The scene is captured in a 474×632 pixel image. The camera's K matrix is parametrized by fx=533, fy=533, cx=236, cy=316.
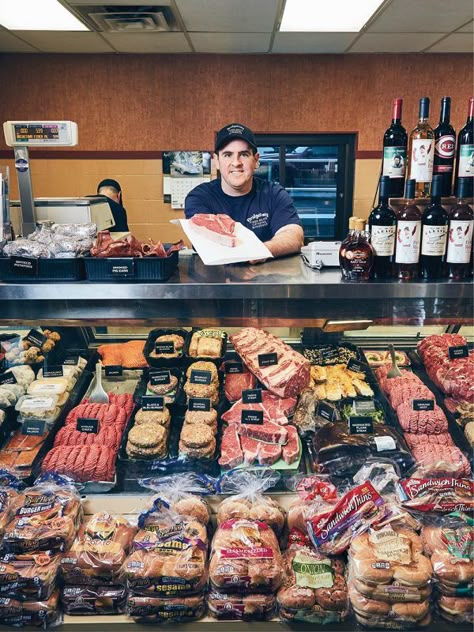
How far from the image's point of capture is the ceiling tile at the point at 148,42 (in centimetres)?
561

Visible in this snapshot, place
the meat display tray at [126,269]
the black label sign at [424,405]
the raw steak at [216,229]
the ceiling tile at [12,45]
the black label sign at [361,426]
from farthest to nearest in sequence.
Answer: the ceiling tile at [12,45] → the black label sign at [424,405] → the black label sign at [361,426] → the raw steak at [216,229] → the meat display tray at [126,269]

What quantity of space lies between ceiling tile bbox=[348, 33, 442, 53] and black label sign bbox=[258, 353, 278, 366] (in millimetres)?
4622

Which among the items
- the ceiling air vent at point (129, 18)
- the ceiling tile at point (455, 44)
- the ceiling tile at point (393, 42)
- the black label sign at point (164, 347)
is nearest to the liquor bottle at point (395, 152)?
the black label sign at point (164, 347)

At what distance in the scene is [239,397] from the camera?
2.50 metres

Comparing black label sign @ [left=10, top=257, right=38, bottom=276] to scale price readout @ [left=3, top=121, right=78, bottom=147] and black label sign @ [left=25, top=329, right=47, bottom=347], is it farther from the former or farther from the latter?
black label sign @ [left=25, top=329, right=47, bottom=347]

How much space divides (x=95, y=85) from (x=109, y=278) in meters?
5.60

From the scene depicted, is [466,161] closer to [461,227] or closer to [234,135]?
[461,227]

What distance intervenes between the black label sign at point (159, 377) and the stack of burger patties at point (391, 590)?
1.18m

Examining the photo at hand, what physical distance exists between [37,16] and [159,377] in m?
4.28

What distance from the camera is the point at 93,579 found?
174cm

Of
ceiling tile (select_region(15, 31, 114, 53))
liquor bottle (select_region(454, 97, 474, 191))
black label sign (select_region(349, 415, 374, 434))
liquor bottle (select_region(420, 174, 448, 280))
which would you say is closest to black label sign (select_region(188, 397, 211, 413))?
black label sign (select_region(349, 415, 374, 434))

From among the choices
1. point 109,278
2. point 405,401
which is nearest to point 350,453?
point 405,401

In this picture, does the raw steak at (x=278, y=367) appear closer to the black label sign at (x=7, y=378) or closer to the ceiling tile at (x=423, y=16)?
the black label sign at (x=7, y=378)

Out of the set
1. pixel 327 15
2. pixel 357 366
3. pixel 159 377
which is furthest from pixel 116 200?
pixel 357 366
